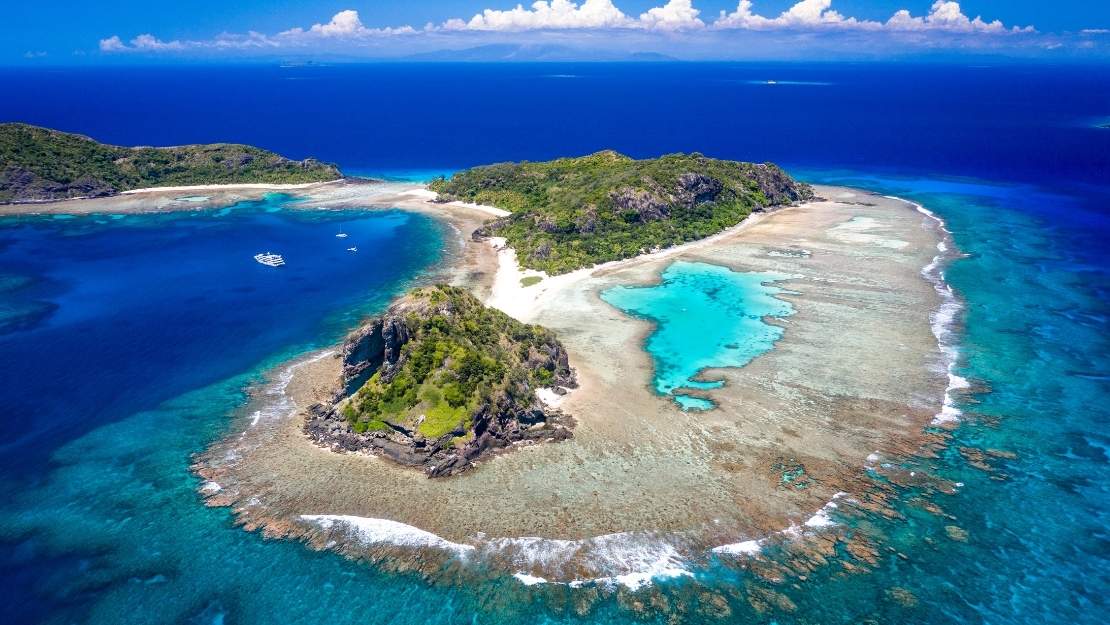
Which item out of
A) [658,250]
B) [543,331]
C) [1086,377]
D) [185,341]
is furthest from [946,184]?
[185,341]

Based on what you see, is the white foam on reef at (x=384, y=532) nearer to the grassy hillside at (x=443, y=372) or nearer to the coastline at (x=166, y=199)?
the grassy hillside at (x=443, y=372)

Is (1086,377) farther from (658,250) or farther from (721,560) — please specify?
(658,250)

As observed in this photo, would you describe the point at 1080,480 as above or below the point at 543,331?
below

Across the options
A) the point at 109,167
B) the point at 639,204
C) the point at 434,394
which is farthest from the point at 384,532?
the point at 109,167

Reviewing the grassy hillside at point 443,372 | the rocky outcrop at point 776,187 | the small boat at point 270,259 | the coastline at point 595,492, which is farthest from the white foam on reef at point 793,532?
the rocky outcrop at point 776,187

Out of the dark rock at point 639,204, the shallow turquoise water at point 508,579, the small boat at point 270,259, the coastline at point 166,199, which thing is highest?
the dark rock at point 639,204

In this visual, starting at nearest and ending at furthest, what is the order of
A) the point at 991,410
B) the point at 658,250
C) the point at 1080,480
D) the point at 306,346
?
1. the point at 1080,480
2. the point at 991,410
3. the point at 306,346
4. the point at 658,250

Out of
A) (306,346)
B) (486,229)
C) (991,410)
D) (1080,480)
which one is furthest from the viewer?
(486,229)

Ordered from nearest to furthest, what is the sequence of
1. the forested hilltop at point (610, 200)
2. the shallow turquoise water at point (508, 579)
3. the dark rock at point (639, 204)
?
the shallow turquoise water at point (508, 579)
the forested hilltop at point (610, 200)
the dark rock at point (639, 204)
